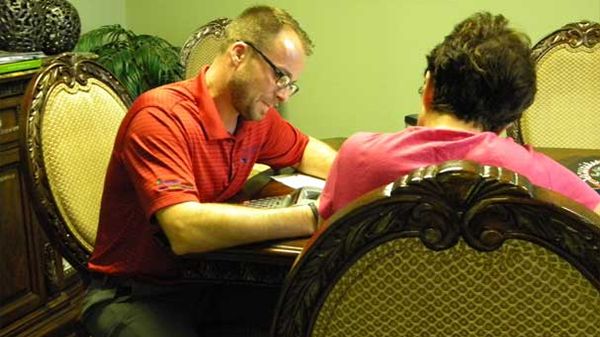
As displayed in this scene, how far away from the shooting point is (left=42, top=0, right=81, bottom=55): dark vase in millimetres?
2582

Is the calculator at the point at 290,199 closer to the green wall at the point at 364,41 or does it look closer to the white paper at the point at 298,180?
the white paper at the point at 298,180

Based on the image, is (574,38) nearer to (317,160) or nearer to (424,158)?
(317,160)

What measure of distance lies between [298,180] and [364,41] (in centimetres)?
166

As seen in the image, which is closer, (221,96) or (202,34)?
(221,96)

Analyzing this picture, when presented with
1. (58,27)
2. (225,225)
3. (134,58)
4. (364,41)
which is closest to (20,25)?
(58,27)

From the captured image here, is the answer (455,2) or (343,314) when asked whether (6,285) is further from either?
(455,2)

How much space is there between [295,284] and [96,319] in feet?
2.95

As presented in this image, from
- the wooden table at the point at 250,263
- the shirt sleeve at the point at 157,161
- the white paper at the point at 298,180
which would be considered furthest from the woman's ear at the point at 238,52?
the wooden table at the point at 250,263

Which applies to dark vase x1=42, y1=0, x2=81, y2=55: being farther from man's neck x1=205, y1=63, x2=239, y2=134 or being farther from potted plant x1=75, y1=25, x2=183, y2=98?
man's neck x1=205, y1=63, x2=239, y2=134

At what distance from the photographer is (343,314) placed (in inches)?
35.9

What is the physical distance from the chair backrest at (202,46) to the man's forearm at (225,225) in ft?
6.47

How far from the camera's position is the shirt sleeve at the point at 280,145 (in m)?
2.04

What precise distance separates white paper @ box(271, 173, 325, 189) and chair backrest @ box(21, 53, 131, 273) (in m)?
0.47

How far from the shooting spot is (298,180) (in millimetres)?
1979
